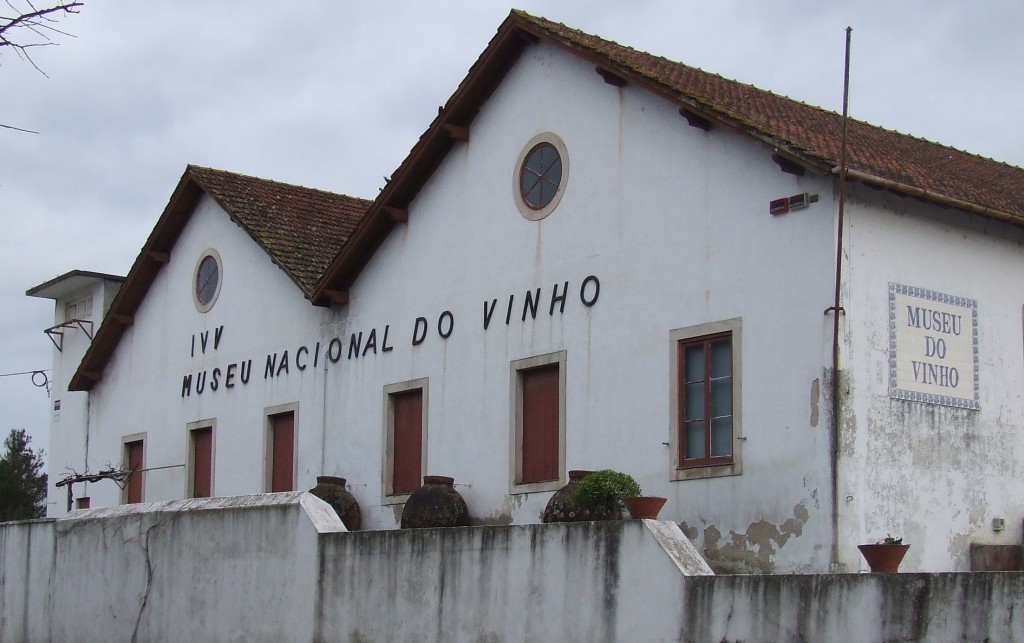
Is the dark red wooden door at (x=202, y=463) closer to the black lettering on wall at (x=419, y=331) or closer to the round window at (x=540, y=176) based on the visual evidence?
the black lettering on wall at (x=419, y=331)

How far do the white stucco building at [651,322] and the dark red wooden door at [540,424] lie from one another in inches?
1.6

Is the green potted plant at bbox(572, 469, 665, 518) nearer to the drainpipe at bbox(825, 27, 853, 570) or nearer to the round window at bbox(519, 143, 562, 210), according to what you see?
the drainpipe at bbox(825, 27, 853, 570)

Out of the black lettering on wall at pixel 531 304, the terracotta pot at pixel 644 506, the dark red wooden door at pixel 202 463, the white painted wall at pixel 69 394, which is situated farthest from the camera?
the white painted wall at pixel 69 394

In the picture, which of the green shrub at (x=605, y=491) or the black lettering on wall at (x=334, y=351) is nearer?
the green shrub at (x=605, y=491)

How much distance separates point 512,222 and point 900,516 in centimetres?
661

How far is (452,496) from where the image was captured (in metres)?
19.3

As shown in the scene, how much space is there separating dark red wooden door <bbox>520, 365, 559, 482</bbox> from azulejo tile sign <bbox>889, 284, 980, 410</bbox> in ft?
14.9

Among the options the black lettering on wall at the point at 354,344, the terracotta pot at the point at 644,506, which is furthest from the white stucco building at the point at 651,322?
the terracotta pot at the point at 644,506

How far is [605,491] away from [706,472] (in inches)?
59.0

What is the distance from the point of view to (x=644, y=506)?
1416 centimetres

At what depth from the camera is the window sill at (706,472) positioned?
16297mm

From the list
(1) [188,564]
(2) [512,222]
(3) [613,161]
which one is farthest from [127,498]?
(3) [613,161]

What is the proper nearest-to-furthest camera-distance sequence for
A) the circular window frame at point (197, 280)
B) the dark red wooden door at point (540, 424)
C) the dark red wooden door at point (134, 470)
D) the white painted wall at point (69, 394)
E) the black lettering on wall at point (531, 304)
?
the dark red wooden door at point (540, 424), the black lettering on wall at point (531, 304), the circular window frame at point (197, 280), the dark red wooden door at point (134, 470), the white painted wall at point (69, 394)

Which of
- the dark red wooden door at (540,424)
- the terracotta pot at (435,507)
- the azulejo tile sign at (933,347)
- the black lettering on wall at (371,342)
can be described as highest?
the black lettering on wall at (371,342)
